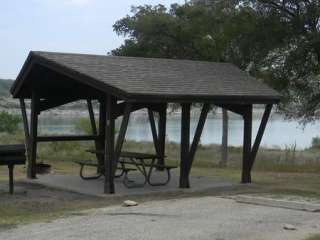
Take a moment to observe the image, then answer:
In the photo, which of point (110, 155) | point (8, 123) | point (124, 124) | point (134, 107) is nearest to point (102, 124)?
point (134, 107)

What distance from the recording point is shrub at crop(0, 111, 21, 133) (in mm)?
41719

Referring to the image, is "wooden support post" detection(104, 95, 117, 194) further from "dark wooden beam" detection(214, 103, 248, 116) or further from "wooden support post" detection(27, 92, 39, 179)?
"wooden support post" detection(27, 92, 39, 179)

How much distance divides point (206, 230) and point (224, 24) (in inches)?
474

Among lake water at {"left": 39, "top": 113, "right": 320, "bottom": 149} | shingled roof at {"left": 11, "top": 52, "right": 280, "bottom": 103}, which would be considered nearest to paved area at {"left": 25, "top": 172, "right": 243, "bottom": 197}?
shingled roof at {"left": 11, "top": 52, "right": 280, "bottom": 103}

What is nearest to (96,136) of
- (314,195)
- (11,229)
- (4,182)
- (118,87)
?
(4,182)

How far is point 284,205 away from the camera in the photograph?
1089 cm

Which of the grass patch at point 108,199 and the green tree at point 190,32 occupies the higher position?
the green tree at point 190,32

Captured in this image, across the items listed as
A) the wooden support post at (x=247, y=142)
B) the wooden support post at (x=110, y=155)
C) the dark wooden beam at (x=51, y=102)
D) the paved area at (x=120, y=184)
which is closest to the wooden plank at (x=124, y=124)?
the wooden support post at (x=110, y=155)

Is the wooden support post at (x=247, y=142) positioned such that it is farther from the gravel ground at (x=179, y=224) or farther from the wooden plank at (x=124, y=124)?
the gravel ground at (x=179, y=224)

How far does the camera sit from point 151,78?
1355 cm

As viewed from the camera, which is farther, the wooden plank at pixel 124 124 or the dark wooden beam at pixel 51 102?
the dark wooden beam at pixel 51 102

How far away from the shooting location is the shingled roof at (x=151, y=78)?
41.2ft

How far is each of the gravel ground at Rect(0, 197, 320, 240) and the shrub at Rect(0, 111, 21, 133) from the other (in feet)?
105

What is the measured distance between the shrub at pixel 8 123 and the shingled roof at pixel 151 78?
1052 inches
